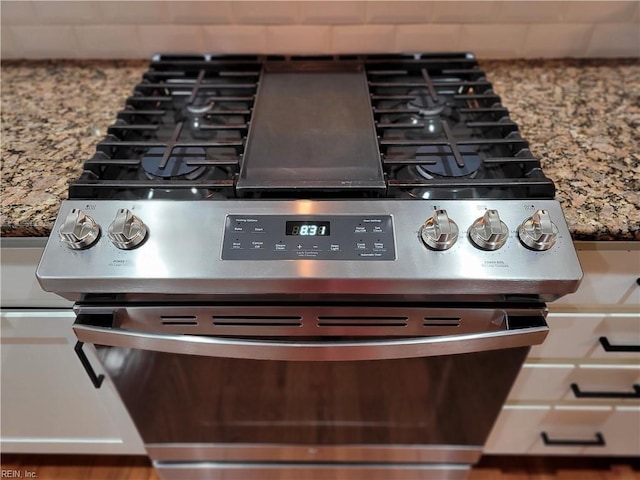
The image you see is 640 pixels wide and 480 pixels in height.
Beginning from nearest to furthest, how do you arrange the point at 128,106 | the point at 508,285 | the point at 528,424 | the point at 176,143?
the point at 508,285 → the point at 176,143 → the point at 128,106 → the point at 528,424

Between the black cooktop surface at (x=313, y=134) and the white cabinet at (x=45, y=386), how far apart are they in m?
0.23

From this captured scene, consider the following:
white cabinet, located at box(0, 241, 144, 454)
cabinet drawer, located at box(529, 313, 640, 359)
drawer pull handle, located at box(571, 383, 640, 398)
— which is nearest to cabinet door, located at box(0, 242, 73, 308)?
white cabinet, located at box(0, 241, 144, 454)

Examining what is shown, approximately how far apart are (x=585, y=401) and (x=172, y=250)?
922mm

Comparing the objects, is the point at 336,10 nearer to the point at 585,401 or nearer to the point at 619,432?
the point at 585,401

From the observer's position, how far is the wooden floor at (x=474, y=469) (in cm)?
132

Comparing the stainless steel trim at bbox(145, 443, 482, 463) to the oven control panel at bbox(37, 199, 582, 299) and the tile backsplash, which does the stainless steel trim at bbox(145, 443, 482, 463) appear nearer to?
the oven control panel at bbox(37, 199, 582, 299)

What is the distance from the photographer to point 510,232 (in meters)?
0.71

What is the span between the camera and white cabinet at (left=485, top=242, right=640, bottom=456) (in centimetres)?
82

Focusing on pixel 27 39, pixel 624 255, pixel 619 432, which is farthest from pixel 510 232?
pixel 27 39

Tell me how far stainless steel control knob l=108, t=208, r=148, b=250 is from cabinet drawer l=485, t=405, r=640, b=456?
2.72 ft

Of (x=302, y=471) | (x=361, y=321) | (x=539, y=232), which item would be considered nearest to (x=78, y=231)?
(x=361, y=321)

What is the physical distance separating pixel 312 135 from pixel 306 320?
0.34 m

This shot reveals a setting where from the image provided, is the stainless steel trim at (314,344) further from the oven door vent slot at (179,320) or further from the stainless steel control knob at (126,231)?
the stainless steel control knob at (126,231)

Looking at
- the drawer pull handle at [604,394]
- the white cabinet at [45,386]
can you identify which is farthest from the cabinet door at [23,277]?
the drawer pull handle at [604,394]
